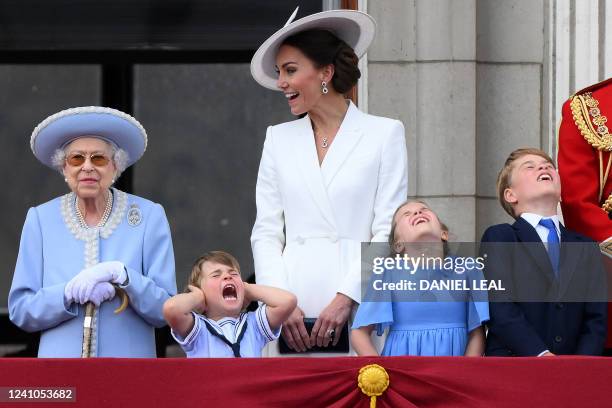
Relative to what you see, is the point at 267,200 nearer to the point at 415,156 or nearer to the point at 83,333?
the point at 83,333

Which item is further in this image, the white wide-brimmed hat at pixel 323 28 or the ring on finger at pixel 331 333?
the white wide-brimmed hat at pixel 323 28

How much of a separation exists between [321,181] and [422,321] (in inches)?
26.1

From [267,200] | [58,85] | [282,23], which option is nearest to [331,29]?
[267,200]

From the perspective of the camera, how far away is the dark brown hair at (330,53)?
5.82 metres

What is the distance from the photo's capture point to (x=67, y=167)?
18.4 ft

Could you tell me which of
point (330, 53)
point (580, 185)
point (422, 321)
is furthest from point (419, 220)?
point (330, 53)

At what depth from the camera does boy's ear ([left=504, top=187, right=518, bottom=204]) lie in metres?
5.61

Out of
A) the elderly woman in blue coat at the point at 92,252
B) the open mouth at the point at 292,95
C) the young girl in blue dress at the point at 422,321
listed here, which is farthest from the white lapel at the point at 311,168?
the elderly woman in blue coat at the point at 92,252

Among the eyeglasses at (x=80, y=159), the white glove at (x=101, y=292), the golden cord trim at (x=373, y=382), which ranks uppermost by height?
the eyeglasses at (x=80, y=159)

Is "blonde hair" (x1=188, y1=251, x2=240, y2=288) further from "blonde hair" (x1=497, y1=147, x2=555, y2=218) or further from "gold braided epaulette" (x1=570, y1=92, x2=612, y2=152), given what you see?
"gold braided epaulette" (x1=570, y1=92, x2=612, y2=152)

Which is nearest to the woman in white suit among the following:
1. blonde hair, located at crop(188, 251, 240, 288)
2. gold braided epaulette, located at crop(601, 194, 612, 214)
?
blonde hair, located at crop(188, 251, 240, 288)

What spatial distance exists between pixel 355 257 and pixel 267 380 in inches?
33.5

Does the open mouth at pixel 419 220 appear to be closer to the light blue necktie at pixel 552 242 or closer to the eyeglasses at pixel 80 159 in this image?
the light blue necktie at pixel 552 242

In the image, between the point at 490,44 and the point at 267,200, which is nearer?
the point at 267,200
